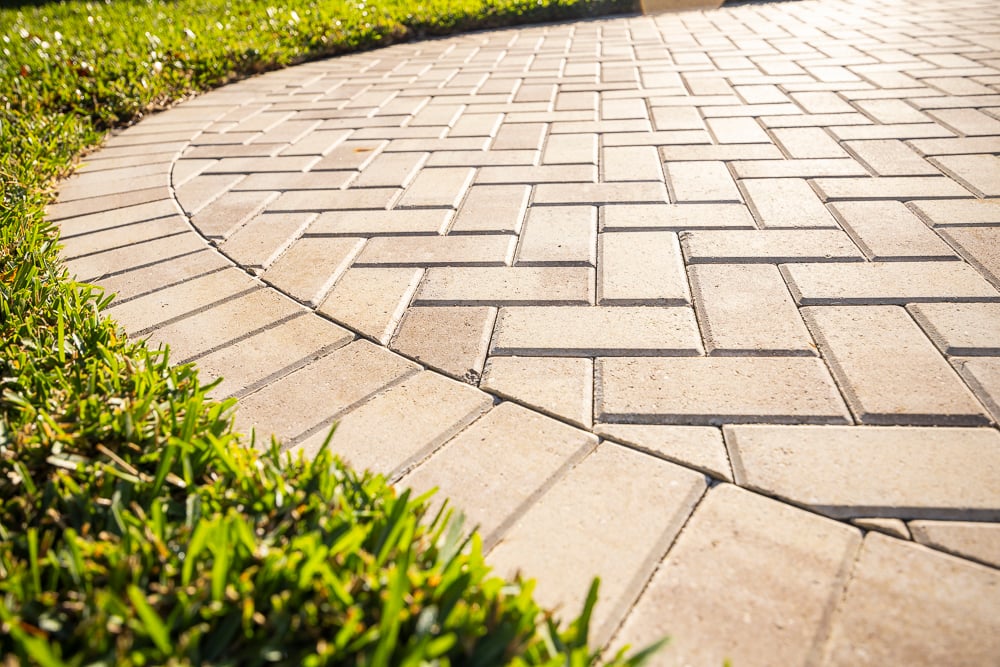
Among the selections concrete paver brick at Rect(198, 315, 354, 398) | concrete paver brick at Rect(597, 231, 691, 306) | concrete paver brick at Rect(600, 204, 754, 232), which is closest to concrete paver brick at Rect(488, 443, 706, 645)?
concrete paver brick at Rect(597, 231, 691, 306)

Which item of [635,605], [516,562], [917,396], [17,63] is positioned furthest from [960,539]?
[17,63]

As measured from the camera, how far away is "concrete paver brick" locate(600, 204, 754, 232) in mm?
2559

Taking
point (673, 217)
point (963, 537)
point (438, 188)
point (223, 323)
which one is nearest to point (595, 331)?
point (673, 217)

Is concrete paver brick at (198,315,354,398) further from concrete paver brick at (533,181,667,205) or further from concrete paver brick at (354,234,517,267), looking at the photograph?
concrete paver brick at (533,181,667,205)

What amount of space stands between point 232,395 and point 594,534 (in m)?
1.00

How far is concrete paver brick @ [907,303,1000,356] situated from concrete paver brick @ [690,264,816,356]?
33 centimetres

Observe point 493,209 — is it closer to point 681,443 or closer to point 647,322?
point 647,322

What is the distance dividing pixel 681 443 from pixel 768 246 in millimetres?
1124

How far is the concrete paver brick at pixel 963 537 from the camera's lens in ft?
4.10

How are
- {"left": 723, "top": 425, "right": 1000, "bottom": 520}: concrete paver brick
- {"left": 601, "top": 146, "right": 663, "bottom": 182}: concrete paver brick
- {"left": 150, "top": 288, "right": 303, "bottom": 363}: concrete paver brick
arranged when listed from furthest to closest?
{"left": 601, "top": 146, "right": 663, "bottom": 182}: concrete paver brick
{"left": 150, "top": 288, "right": 303, "bottom": 363}: concrete paver brick
{"left": 723, "top": 425, "right": 1000, "bottom": 520}: concrete paver brick

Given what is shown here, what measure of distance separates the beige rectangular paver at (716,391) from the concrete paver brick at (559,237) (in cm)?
63

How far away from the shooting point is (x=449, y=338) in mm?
1988

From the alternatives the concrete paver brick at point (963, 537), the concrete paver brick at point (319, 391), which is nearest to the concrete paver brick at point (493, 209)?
the concrete paver brick at point (319, 391)

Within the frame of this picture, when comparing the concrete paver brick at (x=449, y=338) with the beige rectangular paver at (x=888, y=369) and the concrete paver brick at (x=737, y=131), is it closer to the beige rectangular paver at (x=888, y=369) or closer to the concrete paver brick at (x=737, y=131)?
the beige rectangular paver at (x=888, y=369)
